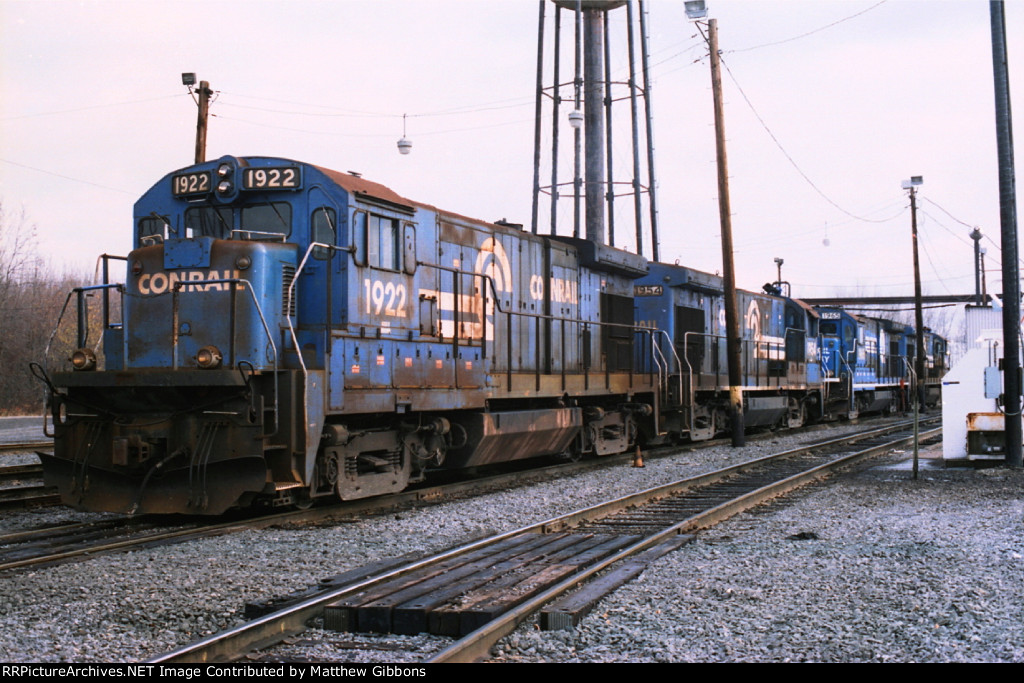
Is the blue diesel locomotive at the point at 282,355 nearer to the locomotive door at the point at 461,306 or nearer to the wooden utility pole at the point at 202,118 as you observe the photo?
the locomotive door at the point at 461,306

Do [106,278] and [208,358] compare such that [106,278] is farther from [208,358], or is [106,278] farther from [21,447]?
[21,447]

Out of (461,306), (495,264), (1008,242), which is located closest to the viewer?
(461,306)

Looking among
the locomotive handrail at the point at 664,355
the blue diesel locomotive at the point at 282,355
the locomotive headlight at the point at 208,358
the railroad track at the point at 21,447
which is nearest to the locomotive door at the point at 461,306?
the blue diesel locomotive at the point at 282,355

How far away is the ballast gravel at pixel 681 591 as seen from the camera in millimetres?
4441

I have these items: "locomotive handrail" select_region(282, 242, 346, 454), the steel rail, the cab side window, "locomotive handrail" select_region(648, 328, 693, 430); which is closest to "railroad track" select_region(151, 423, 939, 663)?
the steel rail

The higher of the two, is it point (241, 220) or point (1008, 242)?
point (1008, 242)

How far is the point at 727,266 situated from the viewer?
17703 mm

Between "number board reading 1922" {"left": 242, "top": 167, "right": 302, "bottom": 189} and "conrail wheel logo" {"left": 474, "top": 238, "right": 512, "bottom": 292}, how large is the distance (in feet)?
10.1

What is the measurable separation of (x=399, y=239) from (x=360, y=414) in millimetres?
1886

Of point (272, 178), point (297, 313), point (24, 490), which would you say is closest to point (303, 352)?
point (297, 313)

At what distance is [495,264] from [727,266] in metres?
7.40

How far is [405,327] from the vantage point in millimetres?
9477

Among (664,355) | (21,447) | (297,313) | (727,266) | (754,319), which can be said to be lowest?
(21,447)

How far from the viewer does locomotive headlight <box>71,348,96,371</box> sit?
8227 millimetres
